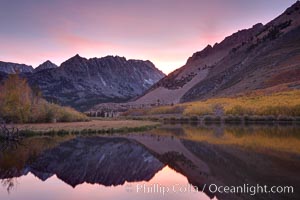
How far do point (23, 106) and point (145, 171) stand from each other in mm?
40041

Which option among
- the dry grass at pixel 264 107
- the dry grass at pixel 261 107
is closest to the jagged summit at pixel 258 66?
the dry grass at pixel 261 107

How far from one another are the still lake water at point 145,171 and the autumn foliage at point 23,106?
21.5 m

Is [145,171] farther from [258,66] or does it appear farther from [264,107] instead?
[258,66]

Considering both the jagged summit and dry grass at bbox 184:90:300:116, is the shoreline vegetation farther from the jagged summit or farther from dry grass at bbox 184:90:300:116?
the jagged summit

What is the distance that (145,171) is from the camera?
23.6 metres

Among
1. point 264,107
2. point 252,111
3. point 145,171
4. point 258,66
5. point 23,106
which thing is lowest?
point 145,171

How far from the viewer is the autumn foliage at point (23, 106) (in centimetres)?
5622

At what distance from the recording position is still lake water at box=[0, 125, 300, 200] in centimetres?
1722

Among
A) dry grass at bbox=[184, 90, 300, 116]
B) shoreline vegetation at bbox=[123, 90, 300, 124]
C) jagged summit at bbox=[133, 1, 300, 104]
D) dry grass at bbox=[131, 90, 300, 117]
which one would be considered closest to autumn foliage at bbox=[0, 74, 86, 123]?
shoreline vegetation at bbox=[123, 90, 300, 124]

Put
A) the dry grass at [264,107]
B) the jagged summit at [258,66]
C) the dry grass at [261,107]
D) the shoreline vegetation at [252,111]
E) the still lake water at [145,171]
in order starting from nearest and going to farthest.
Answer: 1. the still lake water at [145,171]
2. the shoreline vegetation at [252,111]
3. the dry grass at [264,107]
4. the dry grass at [261,107]
5. the jagged summit at [258,66]

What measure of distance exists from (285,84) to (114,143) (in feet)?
253

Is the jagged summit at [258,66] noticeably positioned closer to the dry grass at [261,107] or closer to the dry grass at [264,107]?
the dry grass at [261,107]

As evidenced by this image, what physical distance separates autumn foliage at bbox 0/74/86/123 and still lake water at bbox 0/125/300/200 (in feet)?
70.7

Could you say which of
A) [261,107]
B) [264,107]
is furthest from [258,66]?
[264,107]
